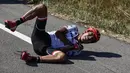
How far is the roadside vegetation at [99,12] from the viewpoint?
29.0 ft

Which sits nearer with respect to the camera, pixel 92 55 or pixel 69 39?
pixel 69 39

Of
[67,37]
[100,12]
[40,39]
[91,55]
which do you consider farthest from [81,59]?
[100,12]

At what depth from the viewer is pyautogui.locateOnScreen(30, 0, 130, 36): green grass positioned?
29.1 ft

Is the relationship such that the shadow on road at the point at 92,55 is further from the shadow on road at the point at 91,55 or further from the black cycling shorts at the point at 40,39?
the black cycling shorts at the point at 40,39

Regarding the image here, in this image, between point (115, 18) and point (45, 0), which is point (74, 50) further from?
point (45, 0)

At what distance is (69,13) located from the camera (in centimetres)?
996

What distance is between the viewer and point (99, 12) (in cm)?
1007

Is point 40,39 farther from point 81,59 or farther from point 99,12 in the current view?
point 99,12

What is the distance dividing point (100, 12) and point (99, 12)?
0.10ft

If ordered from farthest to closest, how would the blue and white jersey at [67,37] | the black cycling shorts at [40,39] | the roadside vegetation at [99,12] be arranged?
the roadside vegetation at [99,12] < the blue and white jersey at [67,37] < the black cycling shorts at [40,39]

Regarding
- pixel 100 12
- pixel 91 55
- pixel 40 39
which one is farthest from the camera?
pixel 100 12

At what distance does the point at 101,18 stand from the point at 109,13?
1.33ft

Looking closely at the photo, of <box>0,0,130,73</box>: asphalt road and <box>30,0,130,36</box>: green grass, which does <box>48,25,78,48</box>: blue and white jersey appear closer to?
<box>0,0,130,73</box>: asphalt road

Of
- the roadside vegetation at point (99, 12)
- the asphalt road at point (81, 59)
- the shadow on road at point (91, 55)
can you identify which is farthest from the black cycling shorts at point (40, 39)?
the roadside vegetation at point (99, 12)
